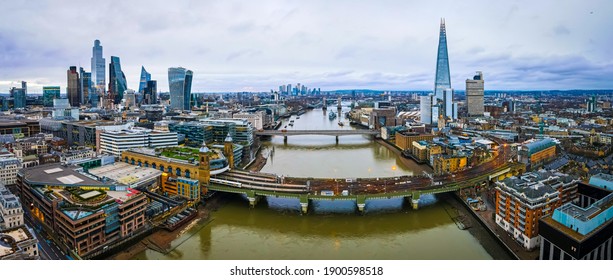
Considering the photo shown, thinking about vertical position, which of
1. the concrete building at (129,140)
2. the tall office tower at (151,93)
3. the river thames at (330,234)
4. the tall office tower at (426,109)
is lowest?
the river thames at (330,234)

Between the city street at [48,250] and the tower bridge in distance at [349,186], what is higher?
the tower bridge in distance at [349,186]

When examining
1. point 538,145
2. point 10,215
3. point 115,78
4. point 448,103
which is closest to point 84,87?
point 115,78

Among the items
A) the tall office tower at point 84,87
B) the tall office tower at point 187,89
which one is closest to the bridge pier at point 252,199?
the tall office tower at point 187,89

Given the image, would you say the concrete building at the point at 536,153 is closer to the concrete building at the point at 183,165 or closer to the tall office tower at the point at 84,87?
the concrete building at the point at 183,165

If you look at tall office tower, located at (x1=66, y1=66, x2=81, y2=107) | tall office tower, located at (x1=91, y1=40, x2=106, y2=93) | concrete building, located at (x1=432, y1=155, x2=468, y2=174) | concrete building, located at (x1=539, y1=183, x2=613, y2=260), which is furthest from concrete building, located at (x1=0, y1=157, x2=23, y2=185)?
tall office tower, located at (x1=91, y1=40, x2=106, y2=93)

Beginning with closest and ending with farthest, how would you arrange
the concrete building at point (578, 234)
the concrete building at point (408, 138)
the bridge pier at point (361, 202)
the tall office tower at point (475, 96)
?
the concrete building at point (578, 234) < the bridge pier at point (361, 202) < the concrete building at point (408, 138) < the tall office tower at point (475, 96)

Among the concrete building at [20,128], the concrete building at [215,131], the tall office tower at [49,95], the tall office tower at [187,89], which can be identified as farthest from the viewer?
the tall office tower at [49,95]

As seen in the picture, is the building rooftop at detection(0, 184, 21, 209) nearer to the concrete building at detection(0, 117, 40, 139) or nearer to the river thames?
the river thames
